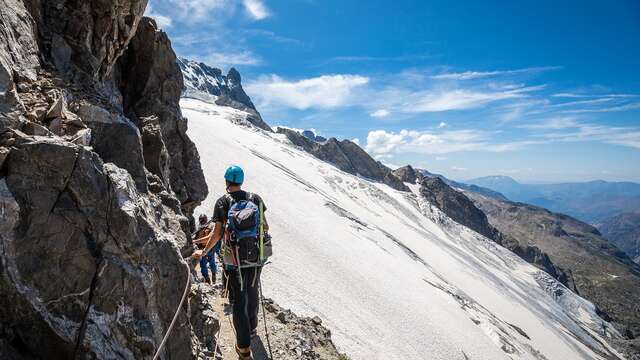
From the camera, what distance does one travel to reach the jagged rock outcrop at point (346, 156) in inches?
5517

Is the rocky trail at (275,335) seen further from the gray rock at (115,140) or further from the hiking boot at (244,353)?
the gray rock at (115,140)

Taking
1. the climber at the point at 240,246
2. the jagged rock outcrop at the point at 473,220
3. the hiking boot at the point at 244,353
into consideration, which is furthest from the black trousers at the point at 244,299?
the jagged rock outcrop at the point at 473,220

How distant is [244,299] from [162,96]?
439 inches

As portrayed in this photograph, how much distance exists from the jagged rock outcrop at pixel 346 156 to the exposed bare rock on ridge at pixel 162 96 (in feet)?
389

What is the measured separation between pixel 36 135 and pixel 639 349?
132 meters

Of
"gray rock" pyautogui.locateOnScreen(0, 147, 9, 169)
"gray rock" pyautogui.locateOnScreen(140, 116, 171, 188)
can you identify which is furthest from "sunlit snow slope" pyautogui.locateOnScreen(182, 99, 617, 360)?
"gray rock" pyautogui.locateOnScreen(0, 147, 9, 169)

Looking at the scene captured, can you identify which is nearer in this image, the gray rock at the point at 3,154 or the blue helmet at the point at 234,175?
the gray rock at the point at 3,154

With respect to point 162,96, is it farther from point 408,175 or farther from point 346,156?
point 408,175

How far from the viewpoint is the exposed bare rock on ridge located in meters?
15.3

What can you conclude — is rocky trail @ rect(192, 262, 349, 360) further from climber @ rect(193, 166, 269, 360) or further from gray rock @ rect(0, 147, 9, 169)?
gray rock @ rect(0, 147, 9, 169)

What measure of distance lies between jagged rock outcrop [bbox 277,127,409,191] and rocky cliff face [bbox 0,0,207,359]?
418ft

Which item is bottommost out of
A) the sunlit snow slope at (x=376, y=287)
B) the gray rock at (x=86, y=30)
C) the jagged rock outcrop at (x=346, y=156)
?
the sunlit snow slope at (x=376, y=287)

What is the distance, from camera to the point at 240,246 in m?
8.14

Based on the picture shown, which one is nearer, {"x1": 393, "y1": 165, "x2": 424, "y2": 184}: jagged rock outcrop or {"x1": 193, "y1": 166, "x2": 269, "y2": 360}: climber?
{"x1": 193, "y1": 166, "x2": 269, "y2": 360}: climber
